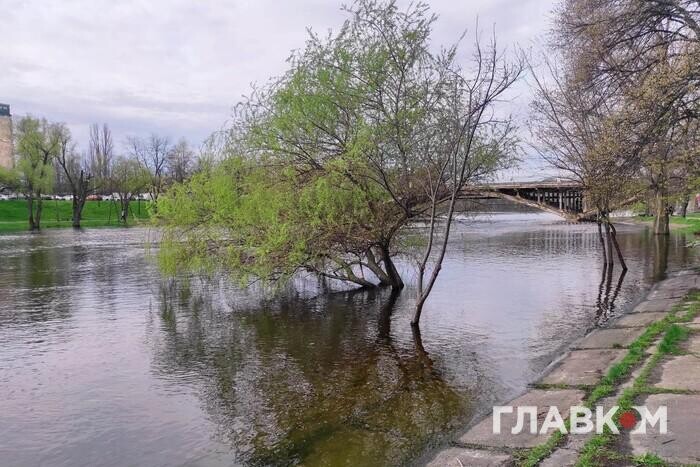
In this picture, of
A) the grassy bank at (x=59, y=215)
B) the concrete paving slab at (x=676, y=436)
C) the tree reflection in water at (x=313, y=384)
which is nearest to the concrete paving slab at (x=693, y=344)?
the concrete paving slab at (x=676, y=436)

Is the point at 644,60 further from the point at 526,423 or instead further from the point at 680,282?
the point at 526,423

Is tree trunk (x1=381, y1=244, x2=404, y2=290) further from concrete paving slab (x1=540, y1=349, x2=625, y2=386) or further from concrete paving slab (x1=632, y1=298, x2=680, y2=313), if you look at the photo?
concrete paving slab (x1=540, y1=349, x2=625, y2=386)

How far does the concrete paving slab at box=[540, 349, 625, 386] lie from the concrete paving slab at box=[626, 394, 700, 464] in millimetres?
1565

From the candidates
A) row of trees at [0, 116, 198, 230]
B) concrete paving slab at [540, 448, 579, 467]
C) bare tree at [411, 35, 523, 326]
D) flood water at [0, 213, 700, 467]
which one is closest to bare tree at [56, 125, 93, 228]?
row of trees at [0, 116, 198, 230]

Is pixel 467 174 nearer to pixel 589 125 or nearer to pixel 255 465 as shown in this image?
pixel 589 125

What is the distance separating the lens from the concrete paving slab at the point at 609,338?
1054 centimetres

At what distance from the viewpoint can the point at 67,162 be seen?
7825 centimetres

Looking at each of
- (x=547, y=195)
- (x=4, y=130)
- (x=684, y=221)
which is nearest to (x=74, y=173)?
(x=4, y=130)

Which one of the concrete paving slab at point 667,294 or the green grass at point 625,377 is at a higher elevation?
the green grass at point 625,377

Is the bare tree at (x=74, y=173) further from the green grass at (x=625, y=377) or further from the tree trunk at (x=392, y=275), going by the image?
the green grass at (x=625, y=377)

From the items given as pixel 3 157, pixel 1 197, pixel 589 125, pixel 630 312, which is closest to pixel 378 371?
pixel 630 312

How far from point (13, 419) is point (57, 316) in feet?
26.5

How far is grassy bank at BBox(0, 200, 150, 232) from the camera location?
74312mm

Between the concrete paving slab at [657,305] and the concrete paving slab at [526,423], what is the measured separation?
22.5 ft
